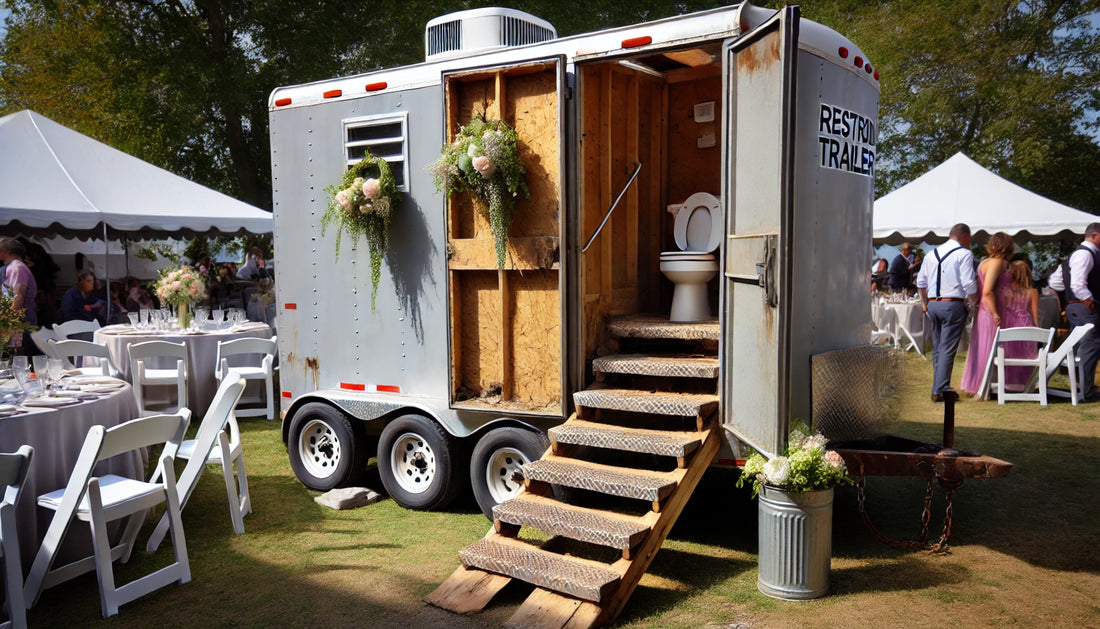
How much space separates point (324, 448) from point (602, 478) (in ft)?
9.26

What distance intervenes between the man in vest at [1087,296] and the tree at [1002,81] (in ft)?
Result: 38.0

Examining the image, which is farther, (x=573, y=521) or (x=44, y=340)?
(x=44, y=340)

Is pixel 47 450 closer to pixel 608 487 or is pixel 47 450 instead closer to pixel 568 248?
pixel 608 487

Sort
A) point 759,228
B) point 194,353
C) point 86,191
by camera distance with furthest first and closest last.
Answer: point 86,191 < point 194,353 < point 759,228

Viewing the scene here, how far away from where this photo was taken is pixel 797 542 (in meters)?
4.07

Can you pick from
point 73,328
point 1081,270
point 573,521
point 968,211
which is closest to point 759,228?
point 573,521

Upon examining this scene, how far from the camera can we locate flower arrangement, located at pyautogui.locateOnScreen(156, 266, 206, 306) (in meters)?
9.34

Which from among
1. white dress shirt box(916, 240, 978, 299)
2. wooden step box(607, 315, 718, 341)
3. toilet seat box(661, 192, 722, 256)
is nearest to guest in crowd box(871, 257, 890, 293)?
white dress shirt box(916, 240, 978, 299)

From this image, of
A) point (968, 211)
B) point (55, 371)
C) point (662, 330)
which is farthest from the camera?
point (968, 211)

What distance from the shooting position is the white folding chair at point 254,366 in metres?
8.48

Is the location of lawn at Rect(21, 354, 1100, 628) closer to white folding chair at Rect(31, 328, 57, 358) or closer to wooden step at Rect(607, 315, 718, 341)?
wooden step at Rect(607, 315, 718, 341)

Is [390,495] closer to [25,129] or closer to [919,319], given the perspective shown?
[25,129]

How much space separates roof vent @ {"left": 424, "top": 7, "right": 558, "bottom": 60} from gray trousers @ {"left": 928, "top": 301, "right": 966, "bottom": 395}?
581 cm

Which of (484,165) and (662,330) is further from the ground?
(484,165)
